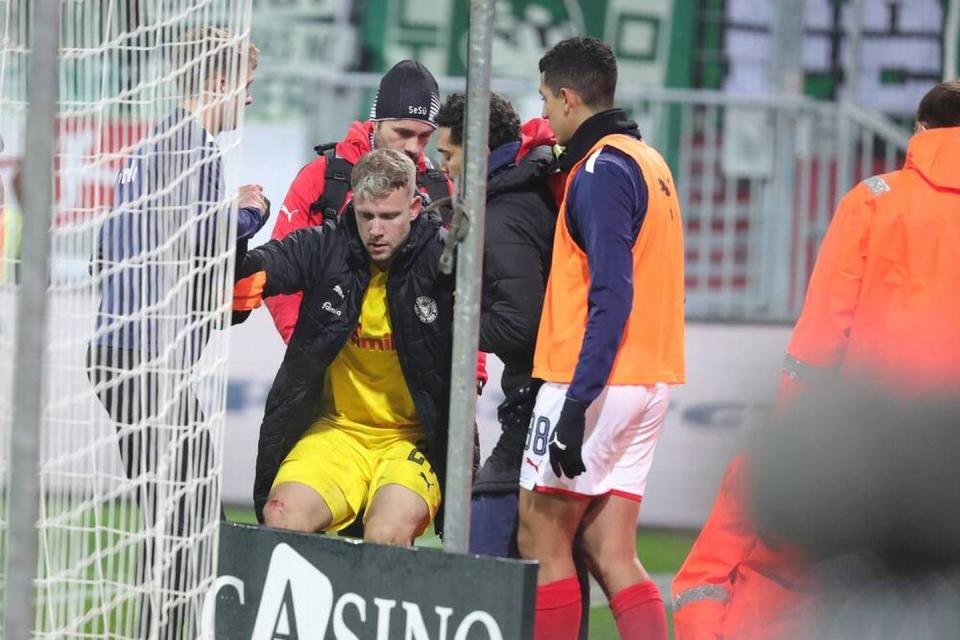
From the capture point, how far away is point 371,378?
4262mm

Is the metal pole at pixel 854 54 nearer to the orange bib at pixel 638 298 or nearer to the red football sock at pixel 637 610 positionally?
the orange bib at pixel 638 298

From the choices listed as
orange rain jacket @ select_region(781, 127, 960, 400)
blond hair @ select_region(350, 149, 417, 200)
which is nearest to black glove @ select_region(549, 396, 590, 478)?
orange rain jacket @ select_region(781, 127, 960, 400)

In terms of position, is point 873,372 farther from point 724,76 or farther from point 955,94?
point 724,76

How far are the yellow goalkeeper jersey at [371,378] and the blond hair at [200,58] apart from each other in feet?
2.56

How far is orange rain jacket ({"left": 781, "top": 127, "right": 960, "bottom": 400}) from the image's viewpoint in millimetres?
3906

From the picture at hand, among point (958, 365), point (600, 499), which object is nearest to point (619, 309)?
point (600, 499)

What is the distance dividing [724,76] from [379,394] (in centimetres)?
568

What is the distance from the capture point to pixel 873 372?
2.54 metres

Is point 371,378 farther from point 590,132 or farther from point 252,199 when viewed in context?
point 590,132

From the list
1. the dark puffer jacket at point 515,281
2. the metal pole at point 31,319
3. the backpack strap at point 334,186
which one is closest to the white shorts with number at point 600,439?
the dark puffer jacket at point 515,281

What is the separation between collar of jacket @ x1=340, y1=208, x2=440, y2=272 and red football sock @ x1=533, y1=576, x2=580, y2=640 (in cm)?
93

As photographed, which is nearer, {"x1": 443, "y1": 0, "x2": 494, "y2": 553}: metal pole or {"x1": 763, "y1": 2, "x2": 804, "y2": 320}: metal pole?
{"x1": 443, "y1": 0, "x2": 494, "y2": 553}: metal pole

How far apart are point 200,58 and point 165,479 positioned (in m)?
0.98

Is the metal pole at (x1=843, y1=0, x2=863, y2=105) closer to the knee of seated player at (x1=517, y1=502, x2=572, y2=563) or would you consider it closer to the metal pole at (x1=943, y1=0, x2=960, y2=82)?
the metal pole at (x1=943, y1=0, x2=960, y2=82)
